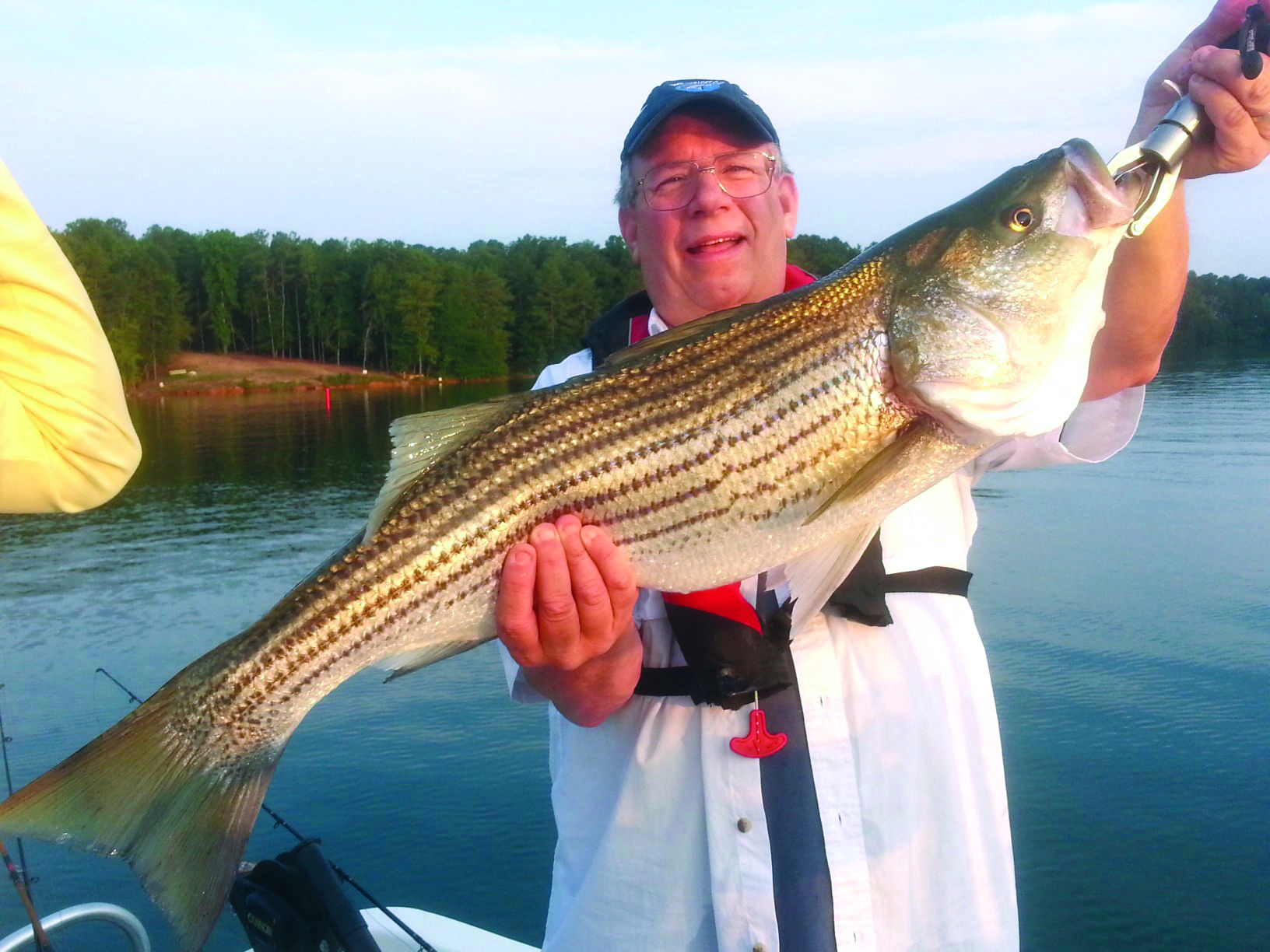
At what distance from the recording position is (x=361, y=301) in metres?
100

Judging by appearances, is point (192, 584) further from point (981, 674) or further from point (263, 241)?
point (263, 241)

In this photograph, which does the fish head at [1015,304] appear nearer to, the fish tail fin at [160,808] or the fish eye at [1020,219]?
the fish eye at [1020,219]

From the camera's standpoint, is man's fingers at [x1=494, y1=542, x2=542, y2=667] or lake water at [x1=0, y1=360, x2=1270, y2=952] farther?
lake water at [x1=0, y1=360, x2=1270, y2=952]

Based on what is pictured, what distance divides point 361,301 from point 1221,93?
338 feet

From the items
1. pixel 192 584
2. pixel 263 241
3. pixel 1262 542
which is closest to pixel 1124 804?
pixel 1262 542

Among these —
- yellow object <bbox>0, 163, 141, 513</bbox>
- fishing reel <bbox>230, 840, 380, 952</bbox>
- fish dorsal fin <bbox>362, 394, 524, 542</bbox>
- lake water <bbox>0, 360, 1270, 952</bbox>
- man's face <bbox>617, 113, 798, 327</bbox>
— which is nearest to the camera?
yellow object <bbox>0, 163, 141, 513</bbox>

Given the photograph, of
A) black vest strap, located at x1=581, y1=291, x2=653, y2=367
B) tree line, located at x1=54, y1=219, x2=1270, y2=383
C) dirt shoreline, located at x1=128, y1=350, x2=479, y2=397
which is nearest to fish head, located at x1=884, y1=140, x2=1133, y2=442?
black vest strap, located at x1=581, y1=291, x2=653, y2=367

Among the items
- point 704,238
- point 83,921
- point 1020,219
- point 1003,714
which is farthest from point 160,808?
point 1003,714

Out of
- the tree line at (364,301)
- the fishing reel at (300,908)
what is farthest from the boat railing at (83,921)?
the tree line at (364,301)

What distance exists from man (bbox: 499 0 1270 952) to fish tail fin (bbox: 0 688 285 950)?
0.95 m

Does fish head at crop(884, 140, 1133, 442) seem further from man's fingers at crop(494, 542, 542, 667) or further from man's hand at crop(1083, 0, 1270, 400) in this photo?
man's fingers at crop(494, 542, 542, 667)

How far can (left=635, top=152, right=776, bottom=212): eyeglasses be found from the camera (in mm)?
3785

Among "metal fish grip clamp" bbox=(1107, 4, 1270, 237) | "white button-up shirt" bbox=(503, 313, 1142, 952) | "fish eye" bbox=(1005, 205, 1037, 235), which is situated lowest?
"white button-up shirt" bbox=(503, 313, 1142, 952)

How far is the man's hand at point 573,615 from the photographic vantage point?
292cm
